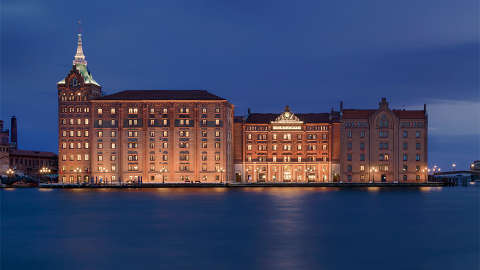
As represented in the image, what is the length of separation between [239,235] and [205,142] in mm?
84114

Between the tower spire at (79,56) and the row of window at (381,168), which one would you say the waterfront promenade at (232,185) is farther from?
the tower spire at (79,56)

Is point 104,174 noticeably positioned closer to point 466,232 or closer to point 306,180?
point 306,180

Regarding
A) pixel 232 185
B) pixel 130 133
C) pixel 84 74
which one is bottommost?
pixel 232 185

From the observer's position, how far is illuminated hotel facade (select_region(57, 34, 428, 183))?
137 m

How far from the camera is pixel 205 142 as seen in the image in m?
137

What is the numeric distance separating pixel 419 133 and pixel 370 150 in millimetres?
12147

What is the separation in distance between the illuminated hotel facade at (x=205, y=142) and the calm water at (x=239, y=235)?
49.8 meters

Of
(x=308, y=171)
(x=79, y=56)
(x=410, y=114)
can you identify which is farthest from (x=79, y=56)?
(x=410, y=114)

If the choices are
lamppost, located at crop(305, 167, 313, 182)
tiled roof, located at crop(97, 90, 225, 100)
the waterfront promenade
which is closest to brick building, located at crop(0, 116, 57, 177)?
the waterfront promenade

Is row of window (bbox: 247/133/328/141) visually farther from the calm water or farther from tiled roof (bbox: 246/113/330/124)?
the calm water

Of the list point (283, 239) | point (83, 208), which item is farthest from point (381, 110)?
point (283, 239)

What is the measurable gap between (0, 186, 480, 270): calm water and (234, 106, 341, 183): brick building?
185ft

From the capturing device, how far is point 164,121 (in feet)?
451

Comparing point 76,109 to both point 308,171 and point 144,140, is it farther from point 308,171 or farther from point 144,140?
point 308,171
